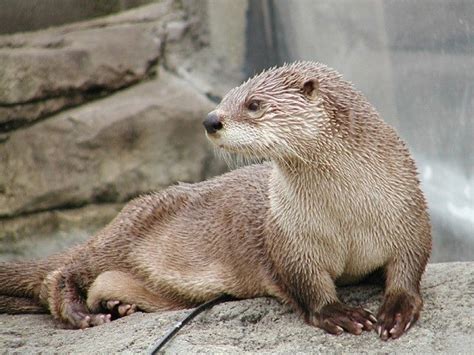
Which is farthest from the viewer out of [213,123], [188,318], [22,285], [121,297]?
[22,285]

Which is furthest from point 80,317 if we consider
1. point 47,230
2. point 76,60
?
point 76,60

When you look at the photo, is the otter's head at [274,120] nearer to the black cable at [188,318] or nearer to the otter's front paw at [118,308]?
the black cable at [188,318]

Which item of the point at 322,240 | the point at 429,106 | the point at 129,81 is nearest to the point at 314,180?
the point at 322,240

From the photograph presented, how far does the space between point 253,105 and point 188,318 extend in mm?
772

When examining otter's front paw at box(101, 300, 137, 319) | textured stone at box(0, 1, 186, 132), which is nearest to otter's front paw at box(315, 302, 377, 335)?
otter's front paw at box(101, 300, 137, 319)

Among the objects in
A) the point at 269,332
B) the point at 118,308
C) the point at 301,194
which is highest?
the point at 301,194

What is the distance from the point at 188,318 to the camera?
3.27 meters

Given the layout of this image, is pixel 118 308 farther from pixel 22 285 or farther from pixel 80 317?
pixel 22 285

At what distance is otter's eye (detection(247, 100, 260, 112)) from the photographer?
297 centimetres

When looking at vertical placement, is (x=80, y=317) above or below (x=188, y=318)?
below

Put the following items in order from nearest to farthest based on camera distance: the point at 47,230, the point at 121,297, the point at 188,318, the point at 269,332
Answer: the point at 269,332 → the point at 188,318 → the point at 121,297 → the point at 47,230

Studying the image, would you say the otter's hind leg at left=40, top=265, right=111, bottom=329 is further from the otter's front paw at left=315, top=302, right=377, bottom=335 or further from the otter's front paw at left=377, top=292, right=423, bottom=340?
the otter's front paw at left=377, top=292, right=423, bottom=340

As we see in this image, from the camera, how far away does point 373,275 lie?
10.9ft

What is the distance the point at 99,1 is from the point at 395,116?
1670 mm
